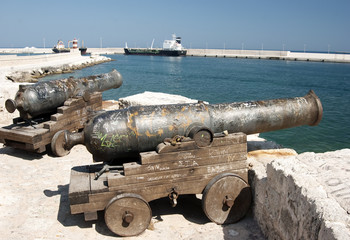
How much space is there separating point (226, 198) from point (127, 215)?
3.48 feet

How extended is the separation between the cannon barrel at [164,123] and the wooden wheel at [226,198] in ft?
1.80

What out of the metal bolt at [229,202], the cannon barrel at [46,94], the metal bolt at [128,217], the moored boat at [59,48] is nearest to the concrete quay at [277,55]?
the moored boat at [59,48]

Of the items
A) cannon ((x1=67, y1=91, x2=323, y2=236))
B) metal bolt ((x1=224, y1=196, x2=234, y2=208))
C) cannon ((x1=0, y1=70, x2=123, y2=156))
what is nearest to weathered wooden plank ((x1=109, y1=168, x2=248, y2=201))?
cannon ((x1=67, y1=91, x2=323, y2=236))

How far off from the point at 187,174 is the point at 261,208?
2.79ft

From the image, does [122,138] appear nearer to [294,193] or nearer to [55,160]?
[294,193]

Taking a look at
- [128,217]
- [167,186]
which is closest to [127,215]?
[128,217]

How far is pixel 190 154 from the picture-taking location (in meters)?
3.26

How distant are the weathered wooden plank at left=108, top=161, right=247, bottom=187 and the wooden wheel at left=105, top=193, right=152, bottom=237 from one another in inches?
5.7

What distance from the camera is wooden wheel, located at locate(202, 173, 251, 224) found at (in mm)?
3297

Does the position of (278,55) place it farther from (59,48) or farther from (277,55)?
(59,48)

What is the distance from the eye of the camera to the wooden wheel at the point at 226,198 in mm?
3297

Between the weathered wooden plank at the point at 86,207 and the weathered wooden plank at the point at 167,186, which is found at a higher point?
the weathered wooden plank at the point at 167,186

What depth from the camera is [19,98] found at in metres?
5.35

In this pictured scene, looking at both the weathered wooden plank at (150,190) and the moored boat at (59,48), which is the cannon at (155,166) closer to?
the weathered wooden plank at (150,190)
